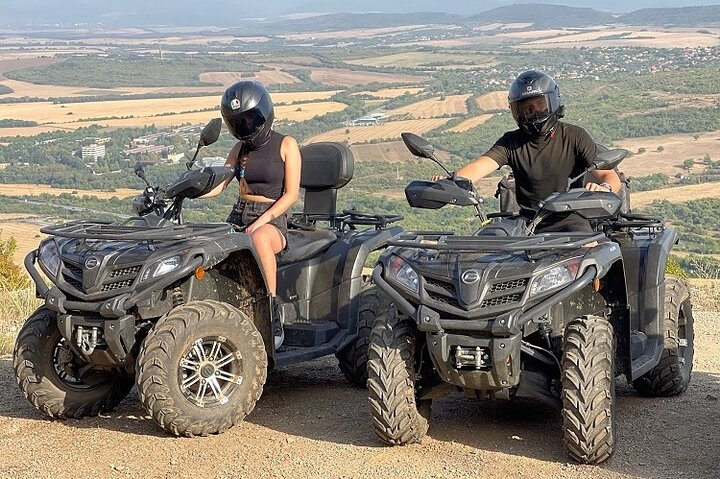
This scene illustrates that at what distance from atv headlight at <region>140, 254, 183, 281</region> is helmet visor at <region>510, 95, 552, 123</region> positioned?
2.25 meters

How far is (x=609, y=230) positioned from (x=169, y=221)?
282 cm

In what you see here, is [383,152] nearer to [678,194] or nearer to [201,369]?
[678,194]

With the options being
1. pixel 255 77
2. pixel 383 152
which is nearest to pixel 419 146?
pixel 383 152

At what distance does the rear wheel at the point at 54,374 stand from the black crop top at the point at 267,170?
156 centimetres

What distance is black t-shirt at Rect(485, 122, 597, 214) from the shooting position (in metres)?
7.52

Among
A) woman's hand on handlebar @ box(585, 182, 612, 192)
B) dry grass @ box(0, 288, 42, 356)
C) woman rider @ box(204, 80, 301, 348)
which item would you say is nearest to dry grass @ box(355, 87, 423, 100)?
dry grass @ box(0, 288, 42, 356)

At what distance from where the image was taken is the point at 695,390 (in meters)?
8.16

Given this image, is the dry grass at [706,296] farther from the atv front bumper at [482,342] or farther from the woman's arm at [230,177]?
the atv front bumper at [482,342]

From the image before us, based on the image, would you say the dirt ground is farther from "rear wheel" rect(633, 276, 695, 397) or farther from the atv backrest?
the atv backrest

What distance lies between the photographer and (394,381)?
6398 mm

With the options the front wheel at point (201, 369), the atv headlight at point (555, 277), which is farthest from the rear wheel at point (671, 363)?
the front wheel at point (201, 369)

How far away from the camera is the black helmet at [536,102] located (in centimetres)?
726

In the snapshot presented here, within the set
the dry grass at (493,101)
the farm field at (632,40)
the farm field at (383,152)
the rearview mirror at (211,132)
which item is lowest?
the farm field at (632,40)

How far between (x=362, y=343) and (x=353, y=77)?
285 feet
